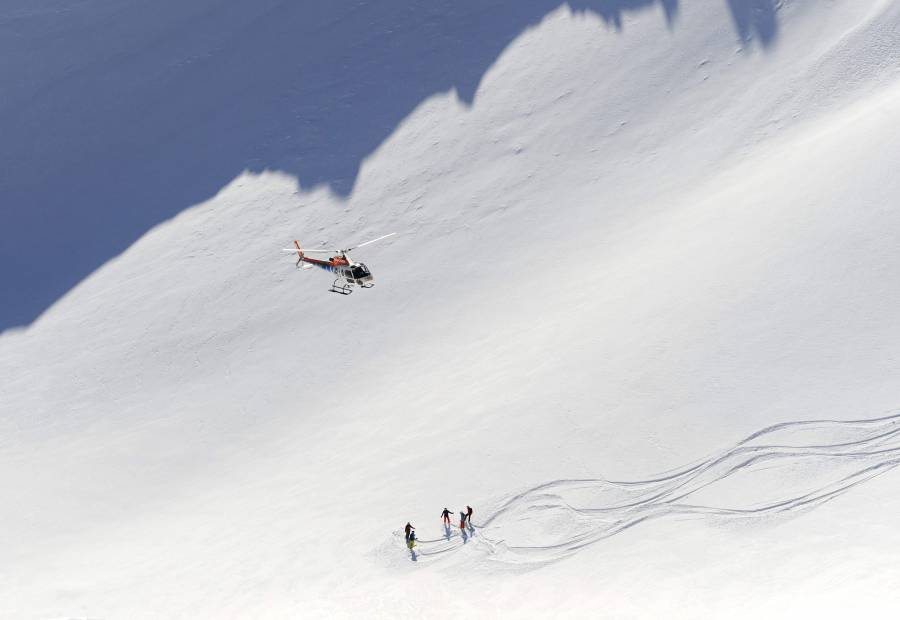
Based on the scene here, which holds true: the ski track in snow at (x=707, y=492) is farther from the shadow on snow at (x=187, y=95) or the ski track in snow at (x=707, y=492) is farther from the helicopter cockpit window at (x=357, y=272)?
the shadow on snow at (x=187, y=95)

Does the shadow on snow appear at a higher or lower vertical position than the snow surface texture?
higher

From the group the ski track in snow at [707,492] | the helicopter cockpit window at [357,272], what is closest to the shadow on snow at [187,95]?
the helicopter cockpit window at [357,272]

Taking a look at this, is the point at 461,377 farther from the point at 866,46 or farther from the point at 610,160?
the point at 866,46

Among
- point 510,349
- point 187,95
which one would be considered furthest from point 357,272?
point 187,95

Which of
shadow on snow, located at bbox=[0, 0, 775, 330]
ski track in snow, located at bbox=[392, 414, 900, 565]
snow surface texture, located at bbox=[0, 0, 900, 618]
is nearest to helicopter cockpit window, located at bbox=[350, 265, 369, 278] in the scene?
snow surface texture, located at bbox=[0, 0, 900, 618]

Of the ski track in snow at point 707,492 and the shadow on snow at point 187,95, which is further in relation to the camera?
the shadow on snow at point 187,95

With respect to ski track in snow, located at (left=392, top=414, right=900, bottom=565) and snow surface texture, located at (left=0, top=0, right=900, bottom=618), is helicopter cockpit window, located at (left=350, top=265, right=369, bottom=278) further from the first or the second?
ski track in snow, located at (left=392, top=414, right=900, bottom=565)

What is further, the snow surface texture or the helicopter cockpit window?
the snow surface texture
